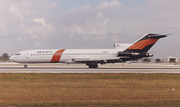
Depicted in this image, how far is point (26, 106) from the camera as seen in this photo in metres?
9.58

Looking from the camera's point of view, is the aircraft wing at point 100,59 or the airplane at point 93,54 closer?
the aircraft wing at point 100,59

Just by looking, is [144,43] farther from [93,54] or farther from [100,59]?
[93,54]

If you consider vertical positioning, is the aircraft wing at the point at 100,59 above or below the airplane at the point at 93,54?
below

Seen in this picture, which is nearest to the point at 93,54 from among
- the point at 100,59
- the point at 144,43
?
the point at 100,59

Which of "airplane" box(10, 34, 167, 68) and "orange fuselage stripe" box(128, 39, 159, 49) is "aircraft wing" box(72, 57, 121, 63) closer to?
"airplane" box(10, 34, 167, 68)

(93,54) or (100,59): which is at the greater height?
(93,54)

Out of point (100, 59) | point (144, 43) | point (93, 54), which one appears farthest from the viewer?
point (93, 54)

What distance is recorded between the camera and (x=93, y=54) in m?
43.8

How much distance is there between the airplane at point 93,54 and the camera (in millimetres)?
42688

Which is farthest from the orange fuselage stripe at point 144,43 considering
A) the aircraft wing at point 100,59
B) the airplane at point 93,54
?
the aircraft wing at point 100,59

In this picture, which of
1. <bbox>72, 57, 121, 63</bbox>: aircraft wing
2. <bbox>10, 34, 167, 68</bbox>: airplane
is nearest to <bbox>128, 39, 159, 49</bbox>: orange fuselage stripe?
<bbox>10, 34, 167, 68</bbox>: airplane

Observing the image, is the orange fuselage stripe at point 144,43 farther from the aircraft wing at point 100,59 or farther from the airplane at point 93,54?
the aircraft wing at point 100,59

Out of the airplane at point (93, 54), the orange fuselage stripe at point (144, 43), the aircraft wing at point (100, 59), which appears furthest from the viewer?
the orange fuselage stripe at point (144, 43)

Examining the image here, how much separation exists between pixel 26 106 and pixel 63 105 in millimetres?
1702
